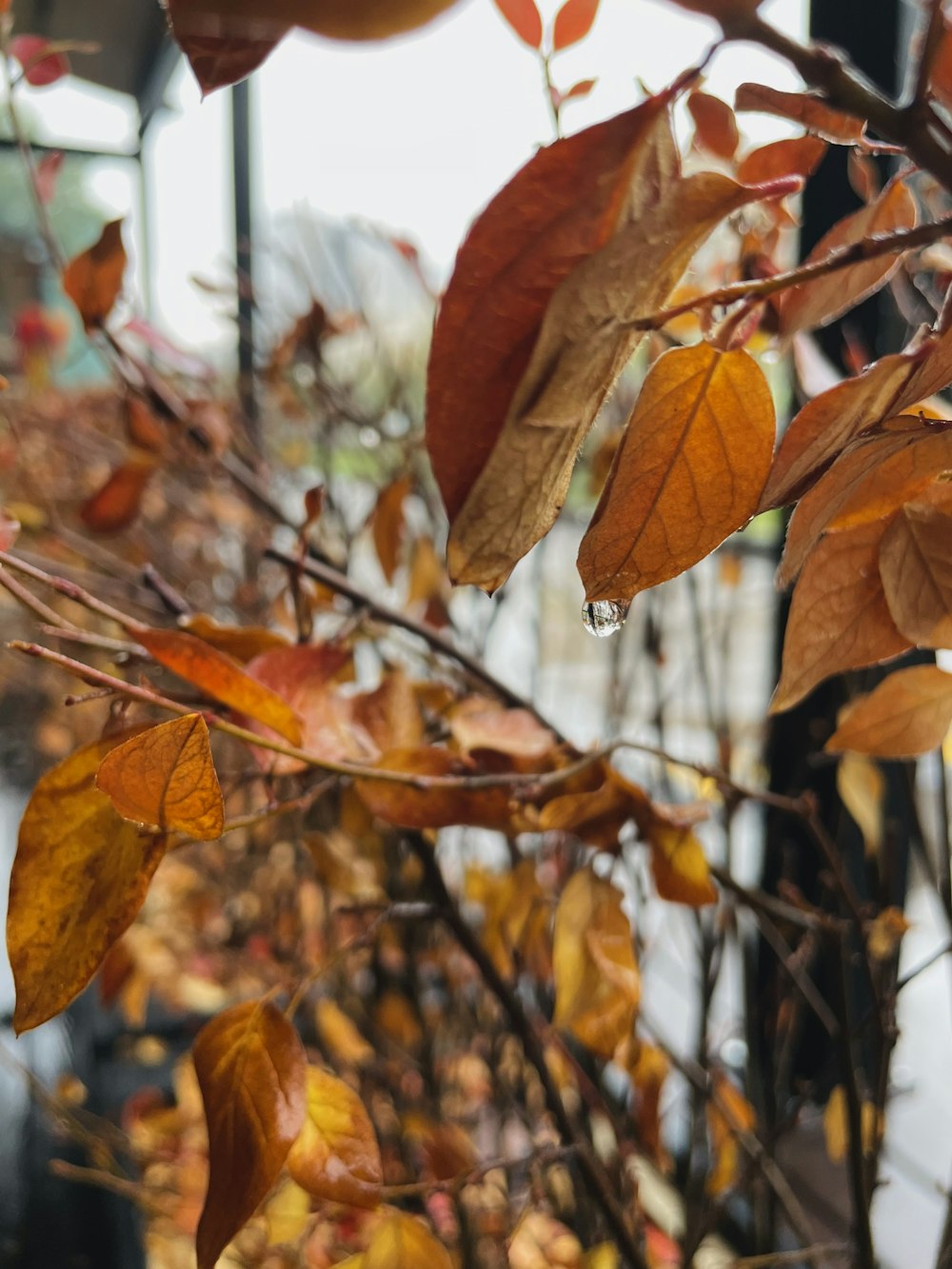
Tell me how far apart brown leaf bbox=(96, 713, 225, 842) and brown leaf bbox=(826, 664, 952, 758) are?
157 mm

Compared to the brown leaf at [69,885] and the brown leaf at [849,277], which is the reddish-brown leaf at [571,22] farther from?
the brown leaf at [69,885]

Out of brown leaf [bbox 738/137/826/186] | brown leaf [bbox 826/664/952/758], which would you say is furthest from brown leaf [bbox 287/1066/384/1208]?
brown leaf [bbox 738/137/826/186]

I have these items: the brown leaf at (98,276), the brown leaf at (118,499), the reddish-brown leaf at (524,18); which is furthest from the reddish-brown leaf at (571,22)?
the brown leaf at (118,499)

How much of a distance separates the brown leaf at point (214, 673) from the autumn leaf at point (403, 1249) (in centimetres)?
18

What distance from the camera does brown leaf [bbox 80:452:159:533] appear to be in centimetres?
46

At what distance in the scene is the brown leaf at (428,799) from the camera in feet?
0.79

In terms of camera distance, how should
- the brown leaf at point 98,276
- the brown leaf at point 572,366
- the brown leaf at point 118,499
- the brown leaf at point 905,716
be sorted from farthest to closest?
the brown leaf at point 118,499 < the brown leaf at point 98,276 < the brown leaf at point 905,716 < the brown leaf at point 572,366

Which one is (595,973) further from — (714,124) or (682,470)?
(714,124)

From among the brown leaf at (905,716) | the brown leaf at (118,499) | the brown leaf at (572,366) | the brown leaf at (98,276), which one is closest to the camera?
the brown leaf at (572,366)

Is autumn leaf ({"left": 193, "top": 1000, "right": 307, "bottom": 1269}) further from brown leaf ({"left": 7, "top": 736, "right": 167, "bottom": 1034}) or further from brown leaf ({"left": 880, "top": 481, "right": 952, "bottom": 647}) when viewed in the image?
brown leaf ({"left": 880, "top": 481, "right": 952, "bottom": 647})

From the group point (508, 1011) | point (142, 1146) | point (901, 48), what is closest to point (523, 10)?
point (508, 1011)

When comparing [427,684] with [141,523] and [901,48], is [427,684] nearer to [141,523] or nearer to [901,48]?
[901,48]

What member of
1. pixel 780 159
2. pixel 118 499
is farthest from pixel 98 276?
pixel 780 159

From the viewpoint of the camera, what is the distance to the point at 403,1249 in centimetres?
29
